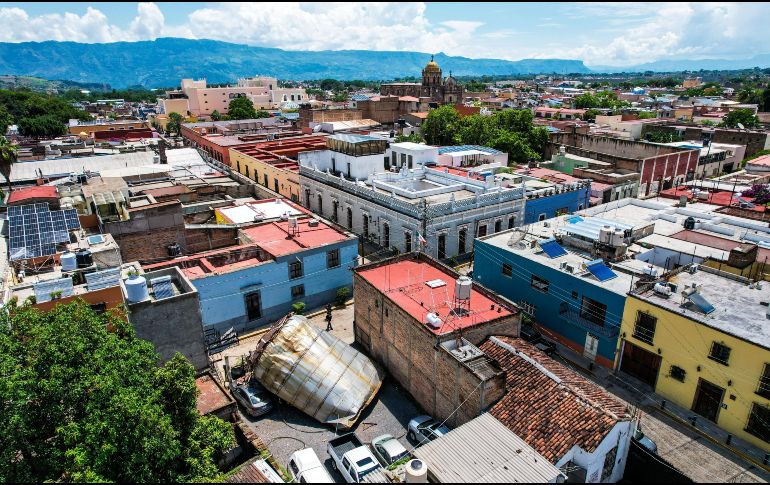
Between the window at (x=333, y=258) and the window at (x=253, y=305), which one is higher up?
the window at (x=333, y=258)

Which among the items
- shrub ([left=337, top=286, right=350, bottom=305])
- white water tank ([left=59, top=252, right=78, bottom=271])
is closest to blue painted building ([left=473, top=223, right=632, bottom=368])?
shrub ([left=337, top=286, right=350, bottom=305])

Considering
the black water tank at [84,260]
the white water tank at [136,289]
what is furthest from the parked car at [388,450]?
the black water tank at [84,260]

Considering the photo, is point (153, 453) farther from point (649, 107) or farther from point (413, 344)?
point (649, 107)

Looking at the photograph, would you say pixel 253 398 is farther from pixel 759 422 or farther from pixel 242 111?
pixel 242 111

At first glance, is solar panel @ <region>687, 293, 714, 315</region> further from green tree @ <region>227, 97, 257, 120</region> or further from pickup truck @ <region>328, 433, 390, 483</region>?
green tree @ <region>227, 97, 257, 120</region>

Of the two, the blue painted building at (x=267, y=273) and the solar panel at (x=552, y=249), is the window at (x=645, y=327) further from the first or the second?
the blue painted building at (x=267, y=273)

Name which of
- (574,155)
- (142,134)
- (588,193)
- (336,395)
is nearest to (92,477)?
(336,395)
